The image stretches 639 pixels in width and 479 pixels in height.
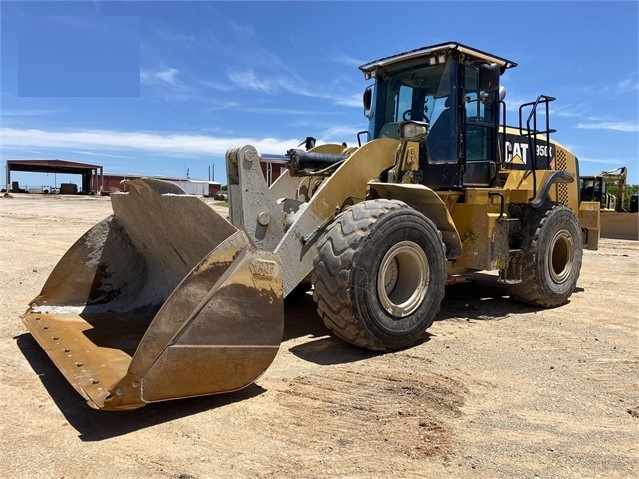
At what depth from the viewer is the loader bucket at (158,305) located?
3.11m

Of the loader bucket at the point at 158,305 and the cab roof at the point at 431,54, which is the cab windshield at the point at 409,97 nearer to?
the cab roof at the point at 431,54

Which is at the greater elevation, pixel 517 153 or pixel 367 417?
pixel 517 153

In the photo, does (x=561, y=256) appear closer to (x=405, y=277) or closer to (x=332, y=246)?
(x=405, y=277)

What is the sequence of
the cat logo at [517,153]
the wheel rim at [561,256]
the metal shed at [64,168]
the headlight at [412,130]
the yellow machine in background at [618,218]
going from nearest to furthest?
the headlight at [412,130] → the wheel rim at [561,256] → the cat logo at [517,153] → the yellow machine in background at [618,218] → the metal shed at [64,168]

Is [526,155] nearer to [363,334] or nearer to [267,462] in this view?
[363,334]

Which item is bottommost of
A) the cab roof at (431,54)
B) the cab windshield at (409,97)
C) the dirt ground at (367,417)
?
the dirt ground at (367,417)

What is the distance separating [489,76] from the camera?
5.60 m

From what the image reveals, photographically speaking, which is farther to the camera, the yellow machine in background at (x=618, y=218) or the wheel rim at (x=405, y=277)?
the yellow machine in background at (x=618, y=218)

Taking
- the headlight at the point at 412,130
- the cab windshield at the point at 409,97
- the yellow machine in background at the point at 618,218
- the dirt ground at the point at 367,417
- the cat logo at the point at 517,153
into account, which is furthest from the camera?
A: the yellow machine in background at the point at 618,218

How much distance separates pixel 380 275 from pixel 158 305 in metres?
2.06

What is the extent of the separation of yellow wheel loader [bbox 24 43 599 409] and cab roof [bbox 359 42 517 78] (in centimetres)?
2

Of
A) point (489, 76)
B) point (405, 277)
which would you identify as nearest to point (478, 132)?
point (489, 76)

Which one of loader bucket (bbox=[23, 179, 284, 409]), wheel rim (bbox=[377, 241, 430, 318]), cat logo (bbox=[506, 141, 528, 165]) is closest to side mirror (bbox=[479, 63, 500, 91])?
cat logo (bbox=[506, 141, 528, 165])

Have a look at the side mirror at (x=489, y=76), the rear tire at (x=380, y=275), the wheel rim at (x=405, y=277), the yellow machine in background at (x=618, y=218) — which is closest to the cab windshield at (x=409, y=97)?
the side mirror at (x=489, y=76)
